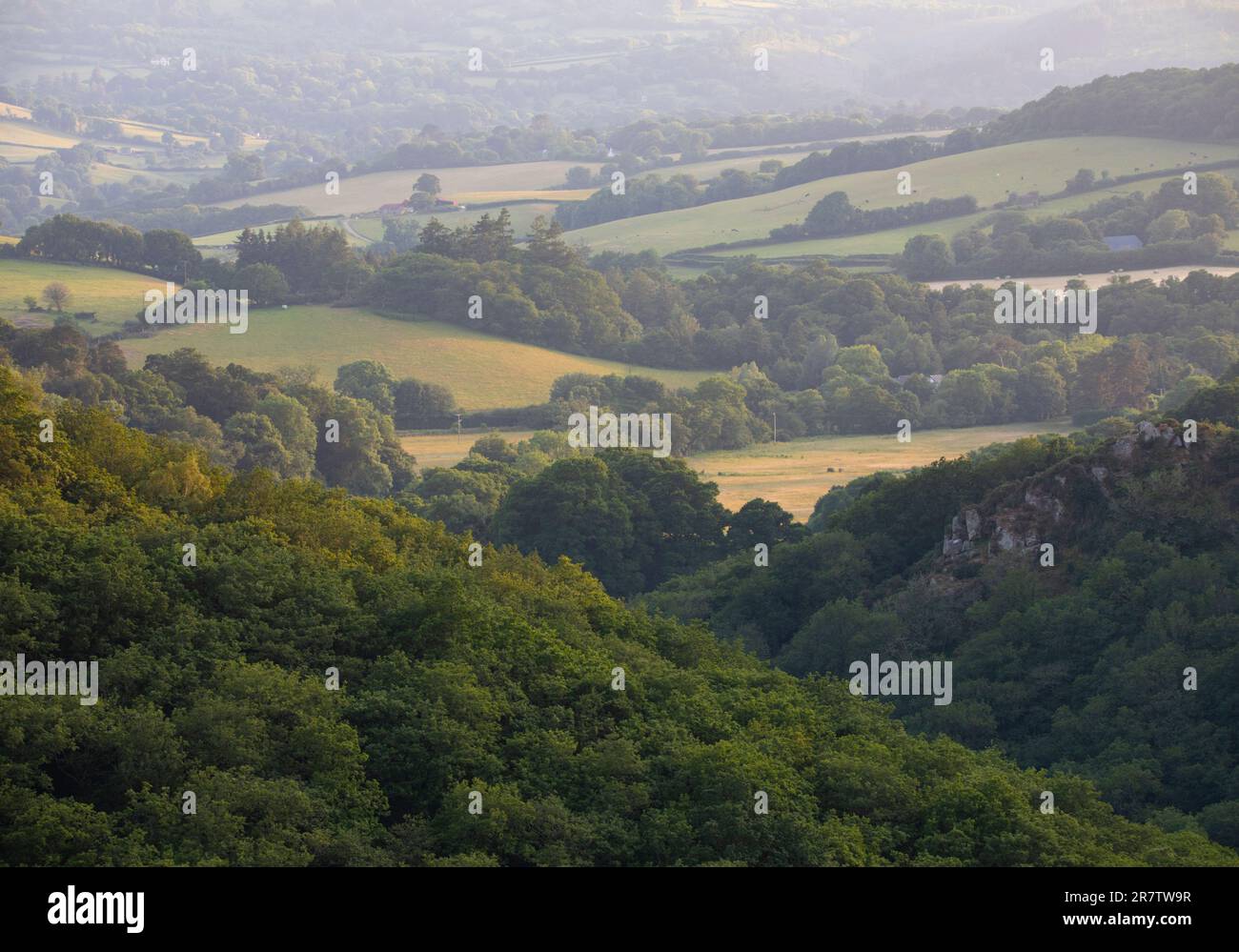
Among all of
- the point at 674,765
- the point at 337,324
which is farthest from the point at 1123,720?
the point at 337,324

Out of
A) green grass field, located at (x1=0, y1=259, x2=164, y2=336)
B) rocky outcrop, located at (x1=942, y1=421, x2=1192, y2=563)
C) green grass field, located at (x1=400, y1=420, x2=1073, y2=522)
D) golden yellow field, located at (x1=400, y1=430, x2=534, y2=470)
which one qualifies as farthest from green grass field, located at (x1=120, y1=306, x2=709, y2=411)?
rocky outcrop, located at (x1=942, y1=421, x2=1192, y2=563)

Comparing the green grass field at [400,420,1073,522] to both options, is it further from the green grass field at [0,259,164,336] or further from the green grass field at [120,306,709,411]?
the green grass field at [0,259,164,336]

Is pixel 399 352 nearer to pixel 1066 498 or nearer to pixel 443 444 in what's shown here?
pixel 443 444

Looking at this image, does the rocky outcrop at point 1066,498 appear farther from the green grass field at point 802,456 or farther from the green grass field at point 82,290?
the green grass field at point 82,290

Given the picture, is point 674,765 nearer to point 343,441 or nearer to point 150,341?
point 343,441

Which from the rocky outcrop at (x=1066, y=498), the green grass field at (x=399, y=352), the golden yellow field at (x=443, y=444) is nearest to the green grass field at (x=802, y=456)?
the golden yellow field at (x=443, y=444)
